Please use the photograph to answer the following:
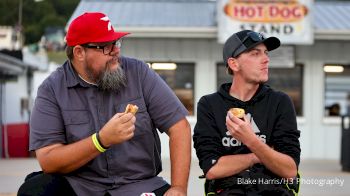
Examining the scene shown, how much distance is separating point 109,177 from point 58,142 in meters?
0.33

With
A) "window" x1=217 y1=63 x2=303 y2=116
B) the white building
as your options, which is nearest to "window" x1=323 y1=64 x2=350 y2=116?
"window" x1=217 y1=63 x2=303 y2=116

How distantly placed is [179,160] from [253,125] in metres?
0.52

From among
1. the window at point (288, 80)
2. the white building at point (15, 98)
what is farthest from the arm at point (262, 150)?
the white building at point (15, 98)

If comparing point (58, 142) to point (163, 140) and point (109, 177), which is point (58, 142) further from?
point (163, 140)

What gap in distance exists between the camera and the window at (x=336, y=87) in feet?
55.6

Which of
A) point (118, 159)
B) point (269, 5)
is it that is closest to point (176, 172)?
point (118, 159)

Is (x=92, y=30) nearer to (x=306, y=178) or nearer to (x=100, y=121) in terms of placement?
(x=100, y=121)

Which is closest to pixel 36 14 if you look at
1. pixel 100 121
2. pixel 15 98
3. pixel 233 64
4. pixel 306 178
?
pixel 15 98

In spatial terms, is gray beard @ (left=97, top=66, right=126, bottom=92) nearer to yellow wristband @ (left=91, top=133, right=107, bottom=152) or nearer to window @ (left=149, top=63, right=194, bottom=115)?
yellow wristband @ (left=91, top=133, right=107, bottom=152)

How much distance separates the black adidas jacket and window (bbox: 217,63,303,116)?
41.5 feet

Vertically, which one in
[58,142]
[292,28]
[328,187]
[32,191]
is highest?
[292,28]

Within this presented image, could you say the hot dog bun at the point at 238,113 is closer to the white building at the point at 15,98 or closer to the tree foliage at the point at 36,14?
the white building at the point at 15,98

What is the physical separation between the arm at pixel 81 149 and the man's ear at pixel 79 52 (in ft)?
1.61

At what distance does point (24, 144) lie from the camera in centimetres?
1852
